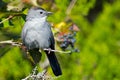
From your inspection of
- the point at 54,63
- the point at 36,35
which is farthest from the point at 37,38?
the point at 54,63

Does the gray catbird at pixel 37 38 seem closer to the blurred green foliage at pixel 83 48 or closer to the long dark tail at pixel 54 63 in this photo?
the long dark tail at pixel 54 63

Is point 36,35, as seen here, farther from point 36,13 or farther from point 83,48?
point 83,48

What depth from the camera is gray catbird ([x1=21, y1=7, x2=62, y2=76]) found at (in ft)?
10.7

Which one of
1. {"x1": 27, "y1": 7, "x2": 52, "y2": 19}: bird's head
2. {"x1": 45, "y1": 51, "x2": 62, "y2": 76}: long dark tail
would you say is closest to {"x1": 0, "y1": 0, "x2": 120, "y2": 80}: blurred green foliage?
{"x1": 27, "y1": 7, "x2": 52, "y2": 19}: bird's head

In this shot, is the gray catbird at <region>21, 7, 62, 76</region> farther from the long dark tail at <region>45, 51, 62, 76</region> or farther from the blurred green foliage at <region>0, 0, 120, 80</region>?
the blurred green foliage at <region>0, 0, 120, 80</region>

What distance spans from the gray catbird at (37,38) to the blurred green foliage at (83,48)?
102mm

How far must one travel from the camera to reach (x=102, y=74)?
5070 millimetres

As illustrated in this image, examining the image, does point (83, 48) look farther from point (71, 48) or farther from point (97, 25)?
point (71, 48)

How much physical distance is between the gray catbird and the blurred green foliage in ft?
0.34

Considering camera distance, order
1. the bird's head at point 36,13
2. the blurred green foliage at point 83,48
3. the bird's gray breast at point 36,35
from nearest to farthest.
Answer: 1. the bird's gray breast at point 36,35
2. the bird's head at point 36,13
3. the blurred green foliage at point 83,48

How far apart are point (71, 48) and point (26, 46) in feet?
2.26

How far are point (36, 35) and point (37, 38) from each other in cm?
3

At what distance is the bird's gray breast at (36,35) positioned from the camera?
3.25 m

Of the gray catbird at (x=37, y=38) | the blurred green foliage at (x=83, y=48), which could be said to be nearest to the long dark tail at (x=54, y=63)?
the gray catbird at (x=37, y=38)
